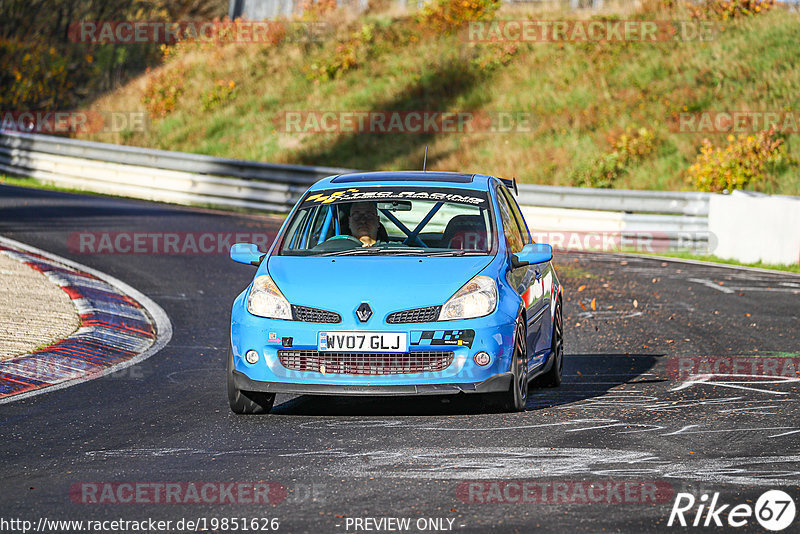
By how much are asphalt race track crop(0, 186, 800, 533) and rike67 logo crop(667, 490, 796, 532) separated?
5cm

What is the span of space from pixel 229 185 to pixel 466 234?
61.2 feet

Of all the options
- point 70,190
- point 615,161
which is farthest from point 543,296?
point 70,190

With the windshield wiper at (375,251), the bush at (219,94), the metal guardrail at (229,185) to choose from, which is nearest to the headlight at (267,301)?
the windshield wiper at (375,251)

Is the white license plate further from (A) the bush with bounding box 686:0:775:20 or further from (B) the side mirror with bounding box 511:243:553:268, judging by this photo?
(A) the bush with bounding box 686:0:775:20

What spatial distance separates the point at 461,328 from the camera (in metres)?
7.61

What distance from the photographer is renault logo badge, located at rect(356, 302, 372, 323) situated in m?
7.58

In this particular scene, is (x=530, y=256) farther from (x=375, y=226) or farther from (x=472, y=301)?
(x=375, y=226)

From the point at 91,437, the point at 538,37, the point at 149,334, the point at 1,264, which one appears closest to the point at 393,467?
the point at 91,437

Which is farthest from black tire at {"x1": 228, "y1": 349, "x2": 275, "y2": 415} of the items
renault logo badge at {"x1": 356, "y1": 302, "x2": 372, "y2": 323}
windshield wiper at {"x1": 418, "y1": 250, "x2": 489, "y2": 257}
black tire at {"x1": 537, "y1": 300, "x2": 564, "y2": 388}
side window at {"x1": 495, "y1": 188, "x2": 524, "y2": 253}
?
black tire at {"x1": 537, "y1": 300, "x2": 564, "y2": 388}

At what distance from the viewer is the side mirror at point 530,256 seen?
8500 mm

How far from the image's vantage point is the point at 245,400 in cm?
797

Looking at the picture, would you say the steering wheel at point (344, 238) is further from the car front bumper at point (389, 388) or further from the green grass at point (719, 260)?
the green grass at point (719, 260)

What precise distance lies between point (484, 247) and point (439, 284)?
876 mm

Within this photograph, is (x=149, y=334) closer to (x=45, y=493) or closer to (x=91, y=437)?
(x=91, y=437)
